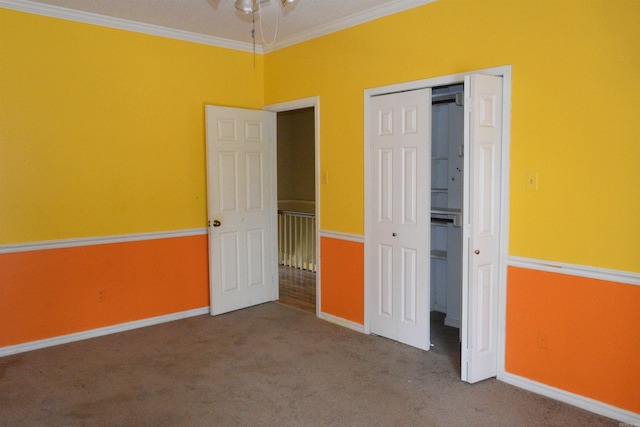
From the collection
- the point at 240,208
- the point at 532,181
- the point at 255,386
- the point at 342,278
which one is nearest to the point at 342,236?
the point at 342,278

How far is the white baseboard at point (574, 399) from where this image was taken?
2814 mm

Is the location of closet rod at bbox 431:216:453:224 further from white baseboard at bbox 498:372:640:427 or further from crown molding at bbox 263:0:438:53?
crown molding at bbox 263:0:438:53

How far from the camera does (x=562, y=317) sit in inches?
120

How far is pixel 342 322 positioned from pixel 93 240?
7.80ft

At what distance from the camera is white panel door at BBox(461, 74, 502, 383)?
126 inches

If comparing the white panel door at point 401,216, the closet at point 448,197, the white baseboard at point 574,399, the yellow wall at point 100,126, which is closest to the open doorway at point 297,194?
the closet at point 448,197

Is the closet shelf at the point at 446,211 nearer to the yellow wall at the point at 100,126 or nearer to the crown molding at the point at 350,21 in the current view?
the crown molding at the point at 350,21

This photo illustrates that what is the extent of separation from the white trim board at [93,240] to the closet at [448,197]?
239cm

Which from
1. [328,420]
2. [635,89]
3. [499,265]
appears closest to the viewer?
[635,89]

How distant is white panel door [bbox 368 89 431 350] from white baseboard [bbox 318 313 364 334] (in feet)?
0.51

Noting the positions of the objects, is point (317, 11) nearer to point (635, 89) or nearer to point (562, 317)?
point (635, 89)

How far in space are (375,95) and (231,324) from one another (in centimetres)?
252

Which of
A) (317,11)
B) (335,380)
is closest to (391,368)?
(335,380)

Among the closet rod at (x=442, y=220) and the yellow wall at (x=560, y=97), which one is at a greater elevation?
the yellow wall at (x=560, y=97)
